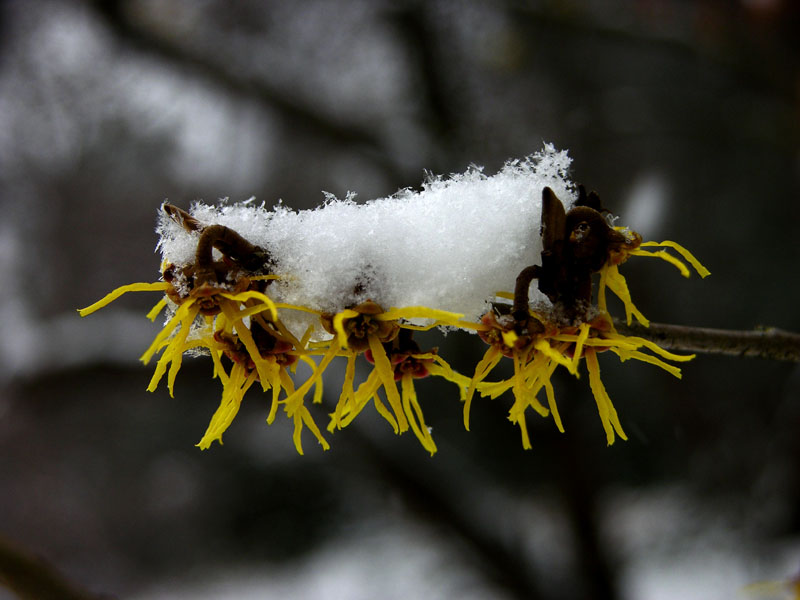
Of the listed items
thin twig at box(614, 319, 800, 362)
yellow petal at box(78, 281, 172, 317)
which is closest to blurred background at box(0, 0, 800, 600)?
thin twig at box(614, 319, 800, 362)

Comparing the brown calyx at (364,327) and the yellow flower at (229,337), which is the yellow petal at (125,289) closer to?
the yellow flower at (229,337)

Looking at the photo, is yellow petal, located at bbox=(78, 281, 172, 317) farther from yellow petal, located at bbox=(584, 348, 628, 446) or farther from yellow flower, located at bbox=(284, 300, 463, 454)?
yellow petal, located at bbox=(584, 348, 628, 446)

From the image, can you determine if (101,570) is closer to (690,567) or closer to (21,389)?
(21,389)

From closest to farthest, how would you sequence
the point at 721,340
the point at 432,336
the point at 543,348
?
the point at 543,348, the point at 721,340, the point at 432,336

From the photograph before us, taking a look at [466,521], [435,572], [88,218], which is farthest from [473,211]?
[88,218]

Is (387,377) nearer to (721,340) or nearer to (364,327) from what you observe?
(364,327)

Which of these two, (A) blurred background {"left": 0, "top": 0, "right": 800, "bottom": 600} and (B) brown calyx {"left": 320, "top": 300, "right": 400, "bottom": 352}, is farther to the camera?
(A) blurred background {"left": 0, "top": 0, "right": 800, "bottom": 600}

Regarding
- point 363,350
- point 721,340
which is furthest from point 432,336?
point 363,350
